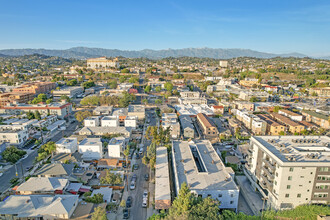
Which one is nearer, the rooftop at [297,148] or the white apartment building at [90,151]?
→ the rooftop at [297,148]

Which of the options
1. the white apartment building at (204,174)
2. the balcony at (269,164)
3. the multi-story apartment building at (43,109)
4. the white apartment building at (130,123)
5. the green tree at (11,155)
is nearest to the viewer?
the white apartment building at (204,174)

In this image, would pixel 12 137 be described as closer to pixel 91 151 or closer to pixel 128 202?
pixel 91 151

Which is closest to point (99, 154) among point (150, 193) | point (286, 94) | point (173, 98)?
point (150, 193)

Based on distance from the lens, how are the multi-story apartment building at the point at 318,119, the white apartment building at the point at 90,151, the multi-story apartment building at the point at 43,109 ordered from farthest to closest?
the multi-story apartment building at the point at 43,109
the multi-story apartment building at the point at 318,119
the white apartment building at the point at 90,151

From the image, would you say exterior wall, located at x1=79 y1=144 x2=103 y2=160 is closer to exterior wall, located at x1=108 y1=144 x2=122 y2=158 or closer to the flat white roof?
exterior wall, located at x1=108 y1=144 x2=122 y2=158

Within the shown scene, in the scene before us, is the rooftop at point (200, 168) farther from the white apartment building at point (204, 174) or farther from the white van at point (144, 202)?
the white van at point (144, 202)

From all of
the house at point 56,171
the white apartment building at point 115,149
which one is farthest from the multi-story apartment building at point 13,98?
the house at point 56,171
